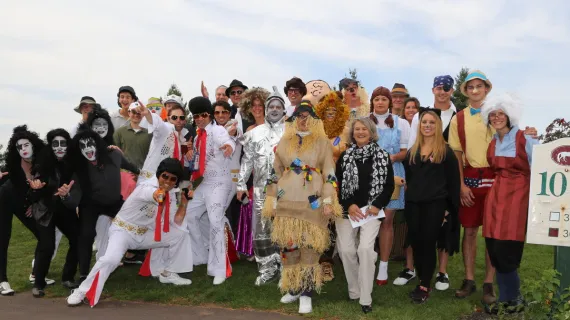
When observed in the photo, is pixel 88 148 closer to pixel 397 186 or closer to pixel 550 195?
pixel 397 186

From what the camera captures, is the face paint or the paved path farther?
the face paint

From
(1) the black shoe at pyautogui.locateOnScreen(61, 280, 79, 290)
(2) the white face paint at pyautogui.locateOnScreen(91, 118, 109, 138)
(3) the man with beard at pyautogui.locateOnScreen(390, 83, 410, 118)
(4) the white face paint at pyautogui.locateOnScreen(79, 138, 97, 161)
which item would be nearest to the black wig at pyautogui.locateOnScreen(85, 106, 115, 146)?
(2) the white face paint at pyautogui.locateOnScreen(91, 118, 109, 138)

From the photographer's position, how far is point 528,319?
191 inches

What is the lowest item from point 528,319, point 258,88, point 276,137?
point 528,319

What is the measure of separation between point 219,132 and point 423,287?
10.1 ft

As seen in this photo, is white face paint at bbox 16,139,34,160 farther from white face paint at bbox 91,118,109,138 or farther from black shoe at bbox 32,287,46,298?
black shoe at bbox 32,287,46,298

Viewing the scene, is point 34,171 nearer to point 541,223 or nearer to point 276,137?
point 276,137

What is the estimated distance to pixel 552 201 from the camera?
15.6 feet

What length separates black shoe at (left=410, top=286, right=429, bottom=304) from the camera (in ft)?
18.3

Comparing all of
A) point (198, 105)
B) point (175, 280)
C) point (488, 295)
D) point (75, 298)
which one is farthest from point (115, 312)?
point (488, 295)

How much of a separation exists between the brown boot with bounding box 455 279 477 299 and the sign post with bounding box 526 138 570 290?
46.7 inches

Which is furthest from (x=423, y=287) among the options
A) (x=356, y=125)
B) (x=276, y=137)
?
(x=276, y=137)

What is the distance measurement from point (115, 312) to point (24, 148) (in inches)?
88.1

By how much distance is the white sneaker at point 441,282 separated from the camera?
611 cm
